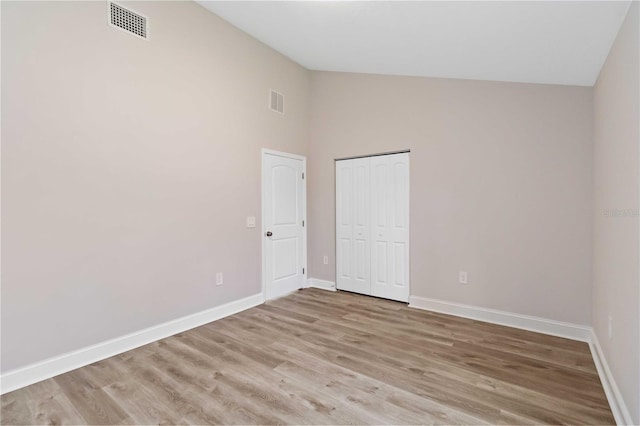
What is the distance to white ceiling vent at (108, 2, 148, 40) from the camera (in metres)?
2.52

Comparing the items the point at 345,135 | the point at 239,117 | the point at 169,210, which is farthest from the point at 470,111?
the point at 169,210

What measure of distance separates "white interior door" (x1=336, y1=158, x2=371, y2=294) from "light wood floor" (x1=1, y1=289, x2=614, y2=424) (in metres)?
1.21

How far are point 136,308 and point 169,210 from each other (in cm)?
95

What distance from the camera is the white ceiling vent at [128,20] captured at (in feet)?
A: 8.25

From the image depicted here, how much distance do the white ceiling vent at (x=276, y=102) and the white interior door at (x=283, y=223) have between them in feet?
2.11

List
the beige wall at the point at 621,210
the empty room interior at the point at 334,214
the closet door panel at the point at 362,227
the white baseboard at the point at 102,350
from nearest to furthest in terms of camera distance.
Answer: the beige wall at the point at 621,210
the empty room interior at the point at 334,214
the white baseboard at the point at 102,350
the closet door panel at the point at 362,227

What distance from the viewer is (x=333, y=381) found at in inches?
83.6

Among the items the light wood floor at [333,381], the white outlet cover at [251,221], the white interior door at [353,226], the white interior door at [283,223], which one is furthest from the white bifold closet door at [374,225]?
the white outlet cover at [251,221]

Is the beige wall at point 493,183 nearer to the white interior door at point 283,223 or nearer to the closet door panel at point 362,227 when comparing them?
the closet door panel at point 362,227

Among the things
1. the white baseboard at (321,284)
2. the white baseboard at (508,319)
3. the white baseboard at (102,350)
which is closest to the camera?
the white baseboard at (102,350)

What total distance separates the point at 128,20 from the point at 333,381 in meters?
3.47

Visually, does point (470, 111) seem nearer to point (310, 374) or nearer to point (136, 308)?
point (310, 374)

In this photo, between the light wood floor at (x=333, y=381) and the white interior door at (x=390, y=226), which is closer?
the light wood floor at (x=333, y=381)

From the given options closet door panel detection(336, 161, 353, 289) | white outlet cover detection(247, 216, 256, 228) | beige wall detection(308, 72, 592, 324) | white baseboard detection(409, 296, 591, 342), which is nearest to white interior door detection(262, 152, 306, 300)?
white outlet cover detection(247, 216, 256, 228)
